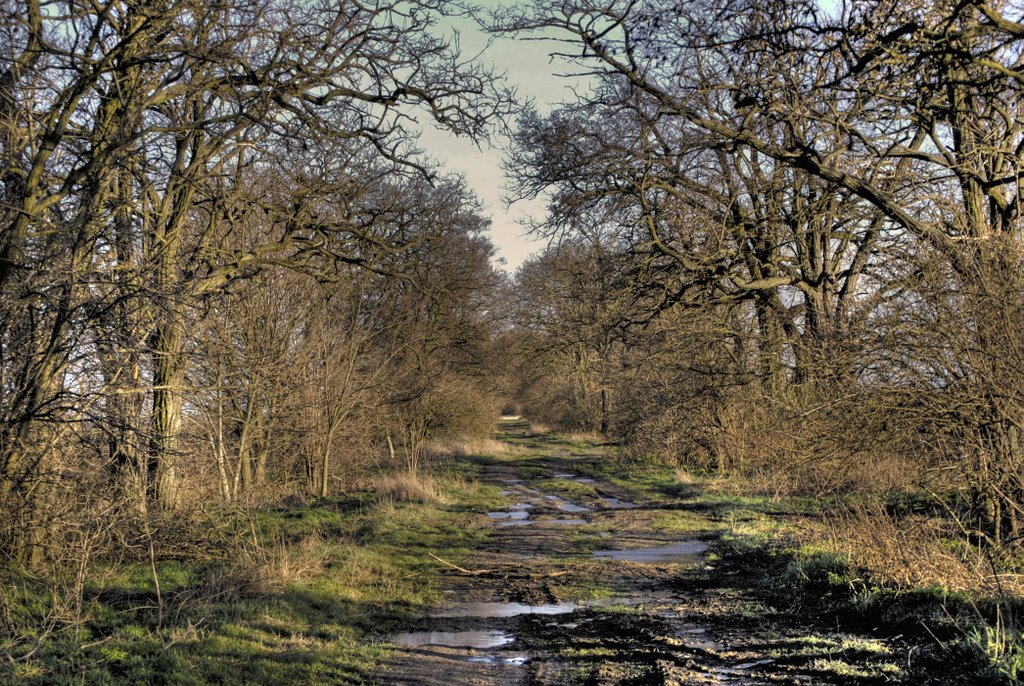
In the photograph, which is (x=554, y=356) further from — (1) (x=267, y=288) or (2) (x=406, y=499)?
(1) (x=267, y=288)

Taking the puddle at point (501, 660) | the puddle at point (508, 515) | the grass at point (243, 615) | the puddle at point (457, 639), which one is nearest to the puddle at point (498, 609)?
the grass at point (243, 615)

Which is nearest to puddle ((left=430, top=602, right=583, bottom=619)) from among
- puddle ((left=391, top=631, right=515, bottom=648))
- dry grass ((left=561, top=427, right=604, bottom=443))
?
puddle ((left=391, top=631, right=515, bottom=648))

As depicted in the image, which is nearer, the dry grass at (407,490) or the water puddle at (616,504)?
the dry grass at (407,490)

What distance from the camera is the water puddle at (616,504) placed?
19.5m

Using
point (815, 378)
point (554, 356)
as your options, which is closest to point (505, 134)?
point (815, 378)

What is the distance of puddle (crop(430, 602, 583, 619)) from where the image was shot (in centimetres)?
940

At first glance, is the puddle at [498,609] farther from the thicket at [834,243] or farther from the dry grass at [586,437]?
the dry grass at [586,437]

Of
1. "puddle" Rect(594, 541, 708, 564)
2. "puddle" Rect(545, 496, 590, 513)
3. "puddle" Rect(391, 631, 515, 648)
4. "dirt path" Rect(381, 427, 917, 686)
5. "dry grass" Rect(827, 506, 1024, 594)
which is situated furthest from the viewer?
"puddle" Rect(545, 496, 590, 513)

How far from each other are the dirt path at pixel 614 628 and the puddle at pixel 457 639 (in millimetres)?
14

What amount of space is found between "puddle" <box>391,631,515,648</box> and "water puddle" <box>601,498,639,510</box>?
1127 cm

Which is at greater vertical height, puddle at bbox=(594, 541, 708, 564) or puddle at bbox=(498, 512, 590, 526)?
puddle at bbox=(498, 512, 590, 526)

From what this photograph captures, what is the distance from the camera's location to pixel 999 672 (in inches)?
232

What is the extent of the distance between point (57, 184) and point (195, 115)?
3.80 m

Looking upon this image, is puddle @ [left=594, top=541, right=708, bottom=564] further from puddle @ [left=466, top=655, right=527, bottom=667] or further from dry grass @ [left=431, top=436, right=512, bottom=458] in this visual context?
dry grass @ [left=431, top=436, right=512, bottom=458]
